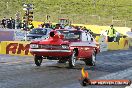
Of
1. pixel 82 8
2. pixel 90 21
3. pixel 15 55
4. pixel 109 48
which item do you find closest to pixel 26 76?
A: pixel 15 55

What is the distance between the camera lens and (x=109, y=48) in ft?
114

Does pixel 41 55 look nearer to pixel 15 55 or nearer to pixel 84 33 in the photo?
pixel 84 33

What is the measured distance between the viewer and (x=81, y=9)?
7869cm

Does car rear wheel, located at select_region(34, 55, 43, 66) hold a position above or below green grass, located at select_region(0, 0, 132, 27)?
below

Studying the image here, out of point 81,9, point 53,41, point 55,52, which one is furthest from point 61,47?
point 81,9

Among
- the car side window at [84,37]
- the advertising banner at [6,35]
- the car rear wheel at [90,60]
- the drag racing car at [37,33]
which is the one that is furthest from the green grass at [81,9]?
the car side window at [84,37]

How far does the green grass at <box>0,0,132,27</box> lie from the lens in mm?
64356

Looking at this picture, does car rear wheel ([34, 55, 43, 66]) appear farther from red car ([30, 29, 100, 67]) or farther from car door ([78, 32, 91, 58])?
car door ([78, 32, 91, 58])

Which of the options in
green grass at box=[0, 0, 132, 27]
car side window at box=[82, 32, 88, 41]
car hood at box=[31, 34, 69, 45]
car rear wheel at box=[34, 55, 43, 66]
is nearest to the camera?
car hood at box=[31, 34, 69, 45]

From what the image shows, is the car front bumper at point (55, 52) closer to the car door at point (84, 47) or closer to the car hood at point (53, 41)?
the car hood at point (53, 41)

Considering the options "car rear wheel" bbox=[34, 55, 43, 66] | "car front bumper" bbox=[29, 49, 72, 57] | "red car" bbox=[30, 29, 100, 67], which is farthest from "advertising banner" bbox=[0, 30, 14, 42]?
"car front bumper" bbox=[29, 49, 72, 57]

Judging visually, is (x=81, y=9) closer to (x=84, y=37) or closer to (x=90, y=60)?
(x=90, y=60)

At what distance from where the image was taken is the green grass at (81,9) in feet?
211

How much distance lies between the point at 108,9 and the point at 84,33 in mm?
58480
